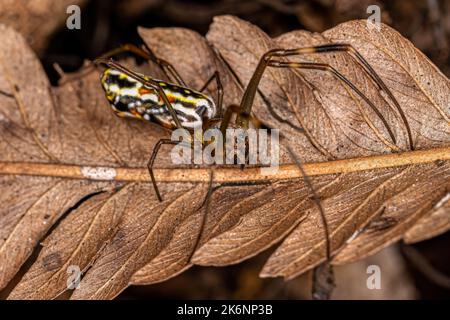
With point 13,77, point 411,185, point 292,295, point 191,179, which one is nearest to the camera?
point 411,185

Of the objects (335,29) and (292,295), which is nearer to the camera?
(335,29)

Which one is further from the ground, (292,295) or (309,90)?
(309,90)

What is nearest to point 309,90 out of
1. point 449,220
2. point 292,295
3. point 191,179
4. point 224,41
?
point 224,41

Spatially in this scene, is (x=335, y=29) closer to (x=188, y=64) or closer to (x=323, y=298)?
(x=188, y=64)

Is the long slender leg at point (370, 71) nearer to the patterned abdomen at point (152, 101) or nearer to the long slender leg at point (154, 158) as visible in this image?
the patterned abdomen at point (152, 101)

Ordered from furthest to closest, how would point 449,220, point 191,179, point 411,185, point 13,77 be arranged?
point 13,77 < point 191,179 < point 411,185 < point 449,220

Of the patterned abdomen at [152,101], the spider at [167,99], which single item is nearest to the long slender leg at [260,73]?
the spider at [167,99]

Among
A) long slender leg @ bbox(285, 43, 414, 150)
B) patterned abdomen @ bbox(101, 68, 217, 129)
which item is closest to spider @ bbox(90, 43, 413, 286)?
patterned abdomen @ bbox(101, 68, 217, 129)
